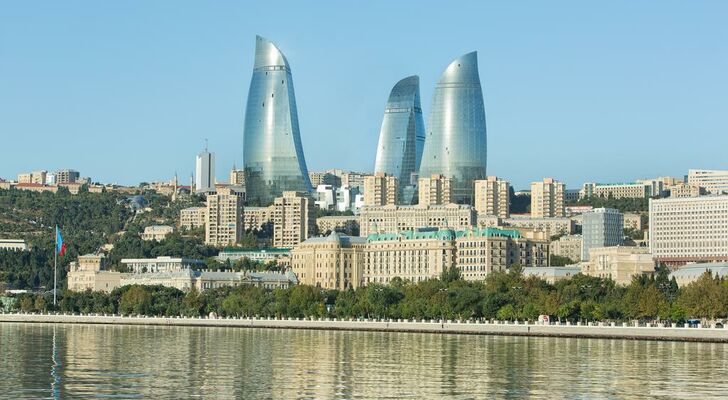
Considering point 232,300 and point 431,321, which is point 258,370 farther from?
point 232,300

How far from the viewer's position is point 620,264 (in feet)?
546

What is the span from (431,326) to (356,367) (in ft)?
160

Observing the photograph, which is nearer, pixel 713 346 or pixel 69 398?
pixel 69 398

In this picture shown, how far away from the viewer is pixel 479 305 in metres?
133

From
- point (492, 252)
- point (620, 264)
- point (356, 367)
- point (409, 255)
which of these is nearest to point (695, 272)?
point (620, 264)

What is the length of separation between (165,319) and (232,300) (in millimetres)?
8855

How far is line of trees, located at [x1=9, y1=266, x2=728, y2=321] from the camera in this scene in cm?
12375

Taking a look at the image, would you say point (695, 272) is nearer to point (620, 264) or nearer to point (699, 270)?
point (699, 270)

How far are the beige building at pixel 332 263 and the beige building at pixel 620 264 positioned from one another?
89.8ft

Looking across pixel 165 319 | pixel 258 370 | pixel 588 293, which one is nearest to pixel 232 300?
pixel 165 319

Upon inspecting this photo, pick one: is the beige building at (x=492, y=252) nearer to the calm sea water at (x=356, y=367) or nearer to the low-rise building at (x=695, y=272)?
the low-rise building at (x=695, y=272)

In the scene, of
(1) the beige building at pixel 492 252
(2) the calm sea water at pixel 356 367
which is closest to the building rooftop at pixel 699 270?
(1) the beige building at pixel 492 252

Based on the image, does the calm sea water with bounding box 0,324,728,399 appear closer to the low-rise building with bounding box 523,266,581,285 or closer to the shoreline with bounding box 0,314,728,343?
the shoreline with bounding box 0,314,728,343

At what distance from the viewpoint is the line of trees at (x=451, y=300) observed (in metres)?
124
